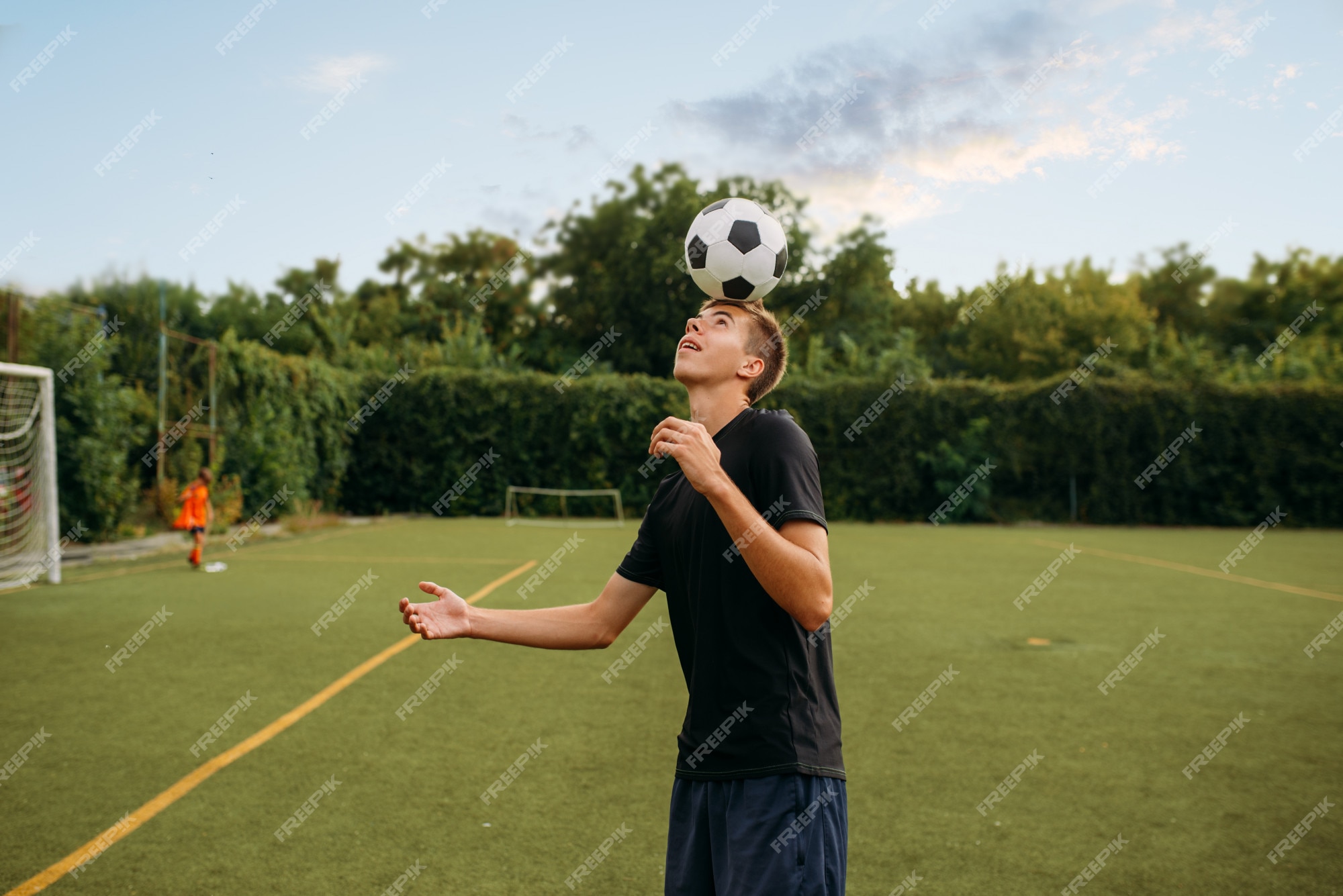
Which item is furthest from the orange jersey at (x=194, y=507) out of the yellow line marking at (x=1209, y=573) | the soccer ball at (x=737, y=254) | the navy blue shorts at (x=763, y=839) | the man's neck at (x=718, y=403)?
the yellow line marking at (x=1209, y=573)

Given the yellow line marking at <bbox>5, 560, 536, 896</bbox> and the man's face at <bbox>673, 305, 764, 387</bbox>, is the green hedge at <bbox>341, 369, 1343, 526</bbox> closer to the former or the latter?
the yellow line marking at <bbox>5, 560, 536, 896</bbox>

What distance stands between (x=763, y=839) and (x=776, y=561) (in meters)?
0.55

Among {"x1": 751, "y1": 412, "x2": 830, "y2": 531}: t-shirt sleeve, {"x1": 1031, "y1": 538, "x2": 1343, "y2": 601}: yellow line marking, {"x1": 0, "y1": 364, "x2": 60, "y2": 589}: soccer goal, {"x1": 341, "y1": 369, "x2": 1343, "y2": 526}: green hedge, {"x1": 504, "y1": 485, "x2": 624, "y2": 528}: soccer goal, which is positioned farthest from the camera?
{"x1": 341, "y1": 369, "x2": 1343, "y2": 526}: green hedge

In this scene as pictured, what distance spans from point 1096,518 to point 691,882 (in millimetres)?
24681

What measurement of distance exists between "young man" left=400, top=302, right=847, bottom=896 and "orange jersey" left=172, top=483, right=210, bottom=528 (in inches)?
478

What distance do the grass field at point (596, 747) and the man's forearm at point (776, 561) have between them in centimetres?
230

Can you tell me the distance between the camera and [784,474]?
1890mm

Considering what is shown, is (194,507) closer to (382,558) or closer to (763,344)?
(382,558)

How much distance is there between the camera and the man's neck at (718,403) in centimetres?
209

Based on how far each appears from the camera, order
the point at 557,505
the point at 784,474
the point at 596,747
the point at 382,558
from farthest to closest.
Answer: the point at 557,505
the point at 382,558
the point at 596,747
the point at 784,474

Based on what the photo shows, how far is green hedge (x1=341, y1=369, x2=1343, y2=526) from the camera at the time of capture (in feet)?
78.5

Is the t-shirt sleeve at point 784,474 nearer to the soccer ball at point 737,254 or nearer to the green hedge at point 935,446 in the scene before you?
the soccer ball at point 737,254

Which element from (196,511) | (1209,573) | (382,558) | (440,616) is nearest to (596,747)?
(440,616)

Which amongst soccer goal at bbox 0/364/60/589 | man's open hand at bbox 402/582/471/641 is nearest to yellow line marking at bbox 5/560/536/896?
man's open hand at bbox 402/582/471/641
